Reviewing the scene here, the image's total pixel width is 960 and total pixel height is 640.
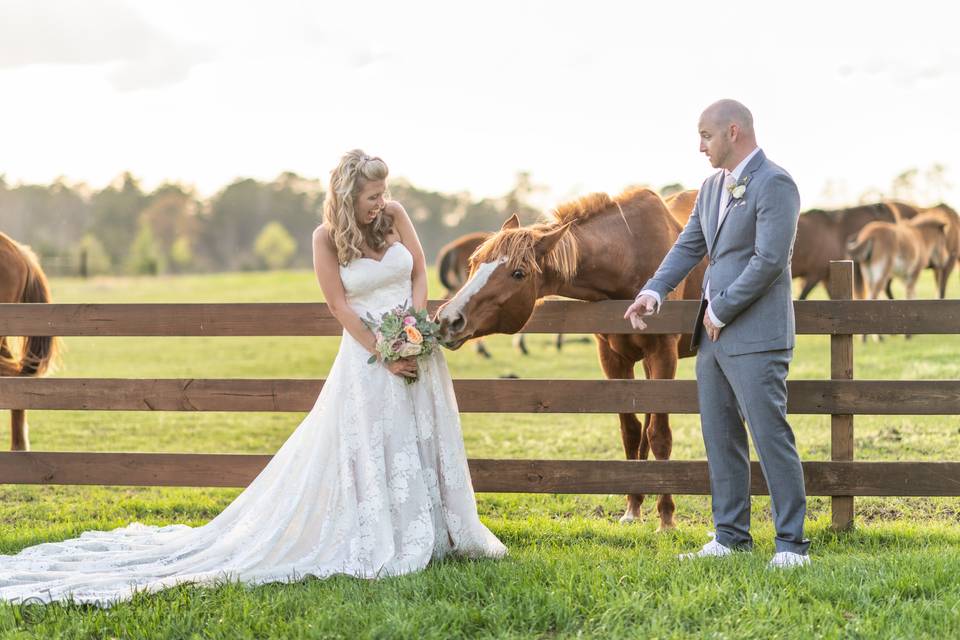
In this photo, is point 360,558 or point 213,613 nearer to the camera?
point 213,613

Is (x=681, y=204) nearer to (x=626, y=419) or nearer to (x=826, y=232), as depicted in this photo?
(x=626, y=419)

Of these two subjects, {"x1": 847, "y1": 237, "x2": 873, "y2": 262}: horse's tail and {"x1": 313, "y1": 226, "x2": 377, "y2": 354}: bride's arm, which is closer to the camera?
{"x1": 313, "y1": 226, "x2": 377, "y2": 354}: bride's arm

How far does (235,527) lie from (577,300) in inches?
93.0

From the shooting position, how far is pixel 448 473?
474 centimetres

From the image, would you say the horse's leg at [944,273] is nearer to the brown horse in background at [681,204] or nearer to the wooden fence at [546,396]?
the brown horse in background at [681,204]

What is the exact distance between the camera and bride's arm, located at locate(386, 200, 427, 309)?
4.85m

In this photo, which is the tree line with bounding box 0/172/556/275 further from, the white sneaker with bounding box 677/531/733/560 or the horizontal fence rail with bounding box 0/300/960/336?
the white sneaker with bounding box 677/531/733/560

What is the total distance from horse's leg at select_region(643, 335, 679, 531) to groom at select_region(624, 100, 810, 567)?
876 millimetres

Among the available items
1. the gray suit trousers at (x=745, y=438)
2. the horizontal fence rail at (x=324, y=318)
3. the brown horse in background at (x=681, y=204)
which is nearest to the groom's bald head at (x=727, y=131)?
the gray suit trousers at (x=745, y=438)

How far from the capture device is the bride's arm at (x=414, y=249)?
4848mm

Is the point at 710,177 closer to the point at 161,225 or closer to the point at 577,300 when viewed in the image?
the point at 577,300

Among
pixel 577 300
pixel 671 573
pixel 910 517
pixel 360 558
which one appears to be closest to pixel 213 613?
pixel 360 558

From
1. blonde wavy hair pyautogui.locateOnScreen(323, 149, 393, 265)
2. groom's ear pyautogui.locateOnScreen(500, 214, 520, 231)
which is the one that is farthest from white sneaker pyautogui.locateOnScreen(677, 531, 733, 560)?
blonde wavy hair pyautogui.locateOnScreen(323, 149, 393, 265)

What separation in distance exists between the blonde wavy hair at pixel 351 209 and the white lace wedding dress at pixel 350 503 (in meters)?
0.12
